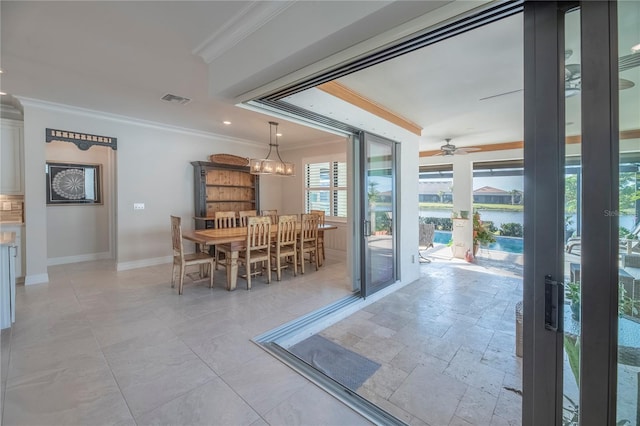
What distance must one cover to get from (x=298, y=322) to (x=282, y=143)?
478cm

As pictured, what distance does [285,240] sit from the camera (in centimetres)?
471

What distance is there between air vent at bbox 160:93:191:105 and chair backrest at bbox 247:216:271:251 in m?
1.87

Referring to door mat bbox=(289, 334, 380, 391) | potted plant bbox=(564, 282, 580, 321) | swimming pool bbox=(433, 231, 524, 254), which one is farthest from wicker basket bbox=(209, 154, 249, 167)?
swimming pool bbox=(433, 231, 524, 254)

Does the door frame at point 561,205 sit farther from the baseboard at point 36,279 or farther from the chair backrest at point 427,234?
the baseboard at point 36,279

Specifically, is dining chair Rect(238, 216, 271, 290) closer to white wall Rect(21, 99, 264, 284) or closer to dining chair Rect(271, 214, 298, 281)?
dining chair Rect(271, 214, 298, 281)

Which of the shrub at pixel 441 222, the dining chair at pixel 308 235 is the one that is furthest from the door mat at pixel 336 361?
the shrub at pixel 441 222

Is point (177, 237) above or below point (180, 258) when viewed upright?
above

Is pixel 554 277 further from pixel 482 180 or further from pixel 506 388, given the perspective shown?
pixel 482 180

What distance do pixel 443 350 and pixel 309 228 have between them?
297cm

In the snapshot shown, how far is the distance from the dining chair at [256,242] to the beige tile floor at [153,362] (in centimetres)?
46

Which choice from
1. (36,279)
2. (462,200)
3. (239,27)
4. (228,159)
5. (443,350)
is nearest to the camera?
(239,27)

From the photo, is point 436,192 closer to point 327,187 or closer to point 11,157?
point 327,187

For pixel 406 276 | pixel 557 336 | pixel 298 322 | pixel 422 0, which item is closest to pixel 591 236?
pixel 557 336

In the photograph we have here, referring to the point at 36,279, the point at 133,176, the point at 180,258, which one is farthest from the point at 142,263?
the point at 180,258
